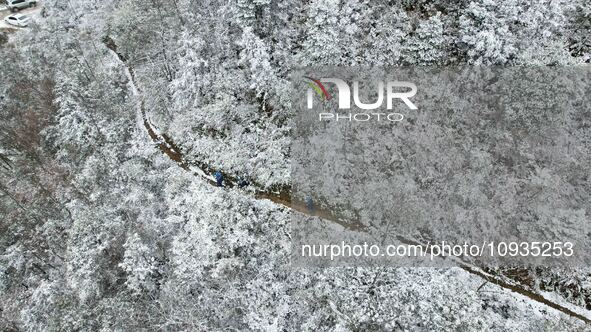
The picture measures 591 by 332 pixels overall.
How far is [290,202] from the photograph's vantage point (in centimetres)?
2509

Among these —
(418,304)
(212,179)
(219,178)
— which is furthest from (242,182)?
(418,304)

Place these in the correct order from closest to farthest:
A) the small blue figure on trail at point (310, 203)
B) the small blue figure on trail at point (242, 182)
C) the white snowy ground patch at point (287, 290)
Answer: the white snowy ground patch at point (287, 290)
the small blue figure on trail at point (310, 203)
the small blue figure on trail at point (242, 182)

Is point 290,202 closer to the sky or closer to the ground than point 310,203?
closer to the ground

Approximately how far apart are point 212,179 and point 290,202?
5.90 meters

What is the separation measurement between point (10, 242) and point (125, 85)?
50.1 feet

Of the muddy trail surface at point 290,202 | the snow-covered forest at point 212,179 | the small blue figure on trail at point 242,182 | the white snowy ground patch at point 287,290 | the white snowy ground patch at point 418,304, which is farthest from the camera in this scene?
the small blue figure on trail at point 242,182

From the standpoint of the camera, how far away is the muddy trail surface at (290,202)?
2098 centimetres

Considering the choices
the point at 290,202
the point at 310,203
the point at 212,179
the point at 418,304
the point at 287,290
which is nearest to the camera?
the point at 418,304

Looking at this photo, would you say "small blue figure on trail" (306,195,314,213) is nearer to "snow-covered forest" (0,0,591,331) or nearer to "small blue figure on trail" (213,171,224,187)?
"snow-covered forest" (0,0,591,331)

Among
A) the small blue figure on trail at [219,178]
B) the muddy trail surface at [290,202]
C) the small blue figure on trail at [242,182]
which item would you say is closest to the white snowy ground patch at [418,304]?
the muddy trail surface at [290,202]

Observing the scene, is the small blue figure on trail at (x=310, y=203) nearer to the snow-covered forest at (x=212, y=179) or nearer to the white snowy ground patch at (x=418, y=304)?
the snow-covered forest at (x=212, y=179)

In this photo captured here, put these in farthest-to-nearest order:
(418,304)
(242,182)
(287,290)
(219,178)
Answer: (219,178) → (242,182) → (287,290) → (418,304)

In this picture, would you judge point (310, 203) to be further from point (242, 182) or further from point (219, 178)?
point (219, 178)

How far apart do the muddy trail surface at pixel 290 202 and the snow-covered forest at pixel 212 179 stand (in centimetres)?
11
